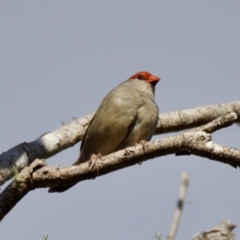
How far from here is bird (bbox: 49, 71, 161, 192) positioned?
6516 mm

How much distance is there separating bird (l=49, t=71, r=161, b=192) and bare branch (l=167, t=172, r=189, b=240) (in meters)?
3.41

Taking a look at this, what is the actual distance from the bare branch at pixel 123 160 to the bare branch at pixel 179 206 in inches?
43.0

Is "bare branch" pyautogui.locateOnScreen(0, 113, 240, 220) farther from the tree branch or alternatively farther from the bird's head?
the bird's head

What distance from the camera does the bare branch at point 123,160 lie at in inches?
154

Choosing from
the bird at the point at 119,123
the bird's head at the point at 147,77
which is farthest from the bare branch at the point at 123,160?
the bird's head at the point at 147,77

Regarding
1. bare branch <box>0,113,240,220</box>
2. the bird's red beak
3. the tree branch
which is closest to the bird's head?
the bird's red beak

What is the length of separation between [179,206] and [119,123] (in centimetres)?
388

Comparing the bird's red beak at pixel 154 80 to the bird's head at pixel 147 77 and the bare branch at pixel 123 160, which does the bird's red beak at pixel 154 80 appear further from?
the bare branch at pixel 123 160

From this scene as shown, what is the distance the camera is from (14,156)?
18.5 feet

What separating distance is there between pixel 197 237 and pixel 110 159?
2.02 m

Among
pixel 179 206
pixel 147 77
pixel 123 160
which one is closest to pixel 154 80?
pixel 147 77

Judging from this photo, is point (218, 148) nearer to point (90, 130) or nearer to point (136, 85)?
point (90, 130)

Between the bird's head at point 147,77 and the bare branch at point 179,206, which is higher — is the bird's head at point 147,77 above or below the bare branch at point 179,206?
above

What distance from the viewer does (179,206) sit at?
269 centimetres
